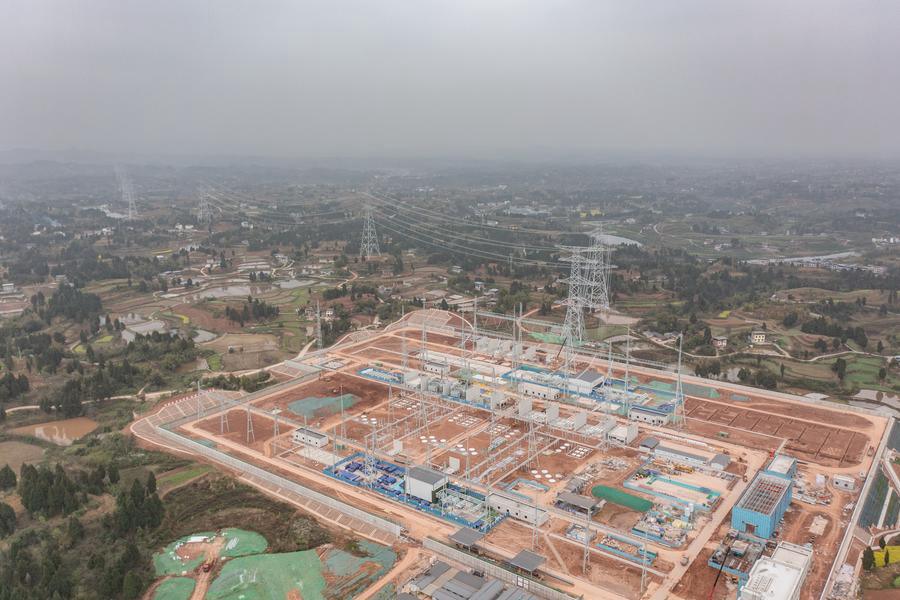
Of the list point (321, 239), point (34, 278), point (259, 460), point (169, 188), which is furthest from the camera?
point (169, 188)

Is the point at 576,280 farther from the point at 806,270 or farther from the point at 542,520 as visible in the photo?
the point at 806,270

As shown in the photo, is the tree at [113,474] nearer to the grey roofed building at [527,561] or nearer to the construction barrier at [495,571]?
the construction barrier at [495,571]

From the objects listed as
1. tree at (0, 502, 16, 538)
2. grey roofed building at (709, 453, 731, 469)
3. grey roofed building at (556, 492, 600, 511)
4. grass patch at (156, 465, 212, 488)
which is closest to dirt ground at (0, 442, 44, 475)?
tree at (0, 502, 16, 538)

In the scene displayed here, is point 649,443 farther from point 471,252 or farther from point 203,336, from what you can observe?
point 471,252

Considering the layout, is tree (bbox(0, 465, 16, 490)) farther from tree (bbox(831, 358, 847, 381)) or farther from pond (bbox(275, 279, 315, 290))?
tree (bbox(831, 358, 847, 381))

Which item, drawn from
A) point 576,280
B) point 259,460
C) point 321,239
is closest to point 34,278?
point 321,239
